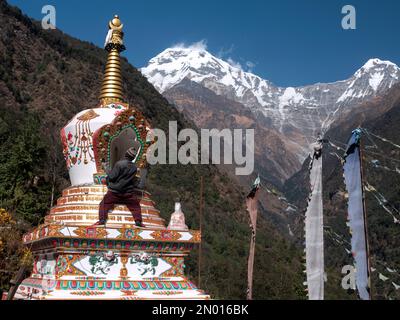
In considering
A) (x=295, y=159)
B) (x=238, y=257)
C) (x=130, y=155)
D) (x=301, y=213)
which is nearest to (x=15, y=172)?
(x=130, y=155)

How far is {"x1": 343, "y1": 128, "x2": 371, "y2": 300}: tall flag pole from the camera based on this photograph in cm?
708

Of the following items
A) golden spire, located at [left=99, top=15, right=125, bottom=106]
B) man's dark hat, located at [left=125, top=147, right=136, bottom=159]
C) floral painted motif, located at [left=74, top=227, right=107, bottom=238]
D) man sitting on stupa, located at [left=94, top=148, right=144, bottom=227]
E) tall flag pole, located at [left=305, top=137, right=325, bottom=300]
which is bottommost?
tall flag pole, located at [left=305, top=137, right=325, bottom=300]

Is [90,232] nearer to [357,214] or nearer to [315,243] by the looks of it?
[315,243]

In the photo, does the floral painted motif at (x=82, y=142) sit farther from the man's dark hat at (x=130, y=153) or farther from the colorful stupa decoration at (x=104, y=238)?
the man's dark hat at (x=130, y=153)

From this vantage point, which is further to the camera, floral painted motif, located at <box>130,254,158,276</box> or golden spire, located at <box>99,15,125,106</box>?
golden spire, located at <box>99,15,125,106</box>

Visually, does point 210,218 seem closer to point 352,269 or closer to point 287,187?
point 352,269

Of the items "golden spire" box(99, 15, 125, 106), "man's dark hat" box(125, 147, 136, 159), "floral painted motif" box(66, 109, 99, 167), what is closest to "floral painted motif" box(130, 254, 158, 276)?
"man's dark hat" box(125, 147, 136, 159)

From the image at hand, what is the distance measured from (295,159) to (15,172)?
17566cm

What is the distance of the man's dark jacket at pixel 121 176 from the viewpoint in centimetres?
1178

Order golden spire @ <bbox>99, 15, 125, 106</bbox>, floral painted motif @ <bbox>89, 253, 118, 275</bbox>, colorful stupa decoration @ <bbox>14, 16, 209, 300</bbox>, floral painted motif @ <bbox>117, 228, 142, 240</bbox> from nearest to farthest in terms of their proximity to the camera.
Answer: colorful stupa decoration @ <bbox>14, 16, 209, 300</bbox>, floral painted motif @ <bbox>89, 253, 118, 275</bbox>, floral painted motif @ <bbox>117, 228, 142, 240</bbox>, golden spire @ <bbox>99, 15, 125, 106</bbox>

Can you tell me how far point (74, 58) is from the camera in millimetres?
65062

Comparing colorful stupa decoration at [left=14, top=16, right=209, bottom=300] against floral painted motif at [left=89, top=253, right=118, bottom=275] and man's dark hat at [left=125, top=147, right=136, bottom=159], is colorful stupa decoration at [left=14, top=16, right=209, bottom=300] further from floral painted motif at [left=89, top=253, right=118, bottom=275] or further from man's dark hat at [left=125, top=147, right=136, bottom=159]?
man's dark hat at [left=125, top=147, right=136, bottom=159]

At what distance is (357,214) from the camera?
729 cm

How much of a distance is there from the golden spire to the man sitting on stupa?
2526mm
